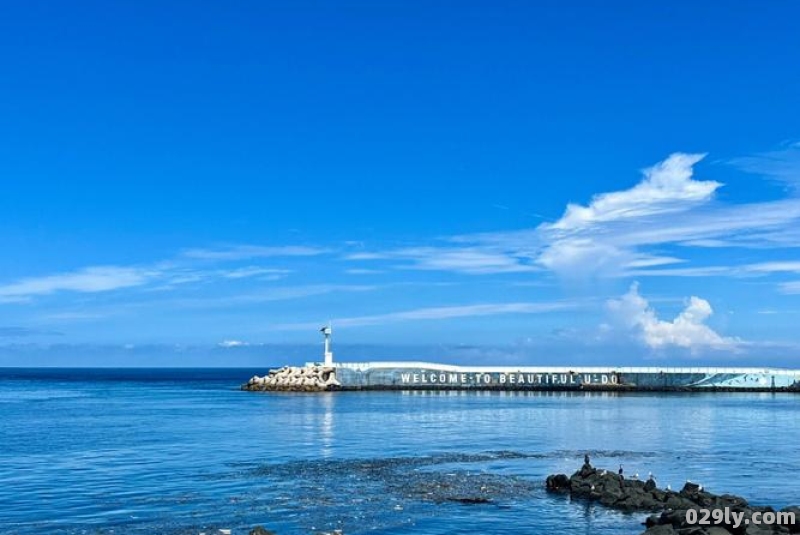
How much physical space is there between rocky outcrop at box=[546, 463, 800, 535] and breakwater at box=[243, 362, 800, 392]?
10286cm

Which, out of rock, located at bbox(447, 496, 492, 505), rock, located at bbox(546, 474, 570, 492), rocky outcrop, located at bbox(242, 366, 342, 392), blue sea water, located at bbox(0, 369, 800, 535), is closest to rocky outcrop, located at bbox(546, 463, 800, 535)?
rock, located at bbox(546, 474, 570, 492)

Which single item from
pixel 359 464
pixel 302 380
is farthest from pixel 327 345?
pixel 359 464

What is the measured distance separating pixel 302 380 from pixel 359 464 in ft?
306

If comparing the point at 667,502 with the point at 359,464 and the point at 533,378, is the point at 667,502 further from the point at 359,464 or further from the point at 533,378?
the point at 533,378

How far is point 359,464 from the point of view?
165 feet

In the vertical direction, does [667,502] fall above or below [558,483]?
below

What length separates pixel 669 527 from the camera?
29281mm

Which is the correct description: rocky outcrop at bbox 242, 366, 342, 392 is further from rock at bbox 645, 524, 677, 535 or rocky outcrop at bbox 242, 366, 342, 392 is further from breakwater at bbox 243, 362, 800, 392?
rock at bbox 645, 524, 677, 535

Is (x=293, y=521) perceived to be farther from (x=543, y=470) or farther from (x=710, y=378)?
(x=710, y=378)

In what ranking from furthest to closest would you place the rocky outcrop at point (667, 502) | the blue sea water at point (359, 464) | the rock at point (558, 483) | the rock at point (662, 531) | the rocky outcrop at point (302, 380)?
the rocky outcrop at point (302, 380) < the rock at point (558, 483) < the blue sea water at point (359, 464) < the rocky outcrop at point (667, 502) < the rock at point (662, 531)

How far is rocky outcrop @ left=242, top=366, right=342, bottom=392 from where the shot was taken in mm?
139875

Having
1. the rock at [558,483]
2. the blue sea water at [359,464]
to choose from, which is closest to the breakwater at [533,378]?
the blue sea water at [359,464]

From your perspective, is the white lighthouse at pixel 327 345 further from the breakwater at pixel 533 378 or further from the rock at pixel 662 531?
the rock at pixel 662 531

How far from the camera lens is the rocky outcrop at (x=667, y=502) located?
29578 millimetres
